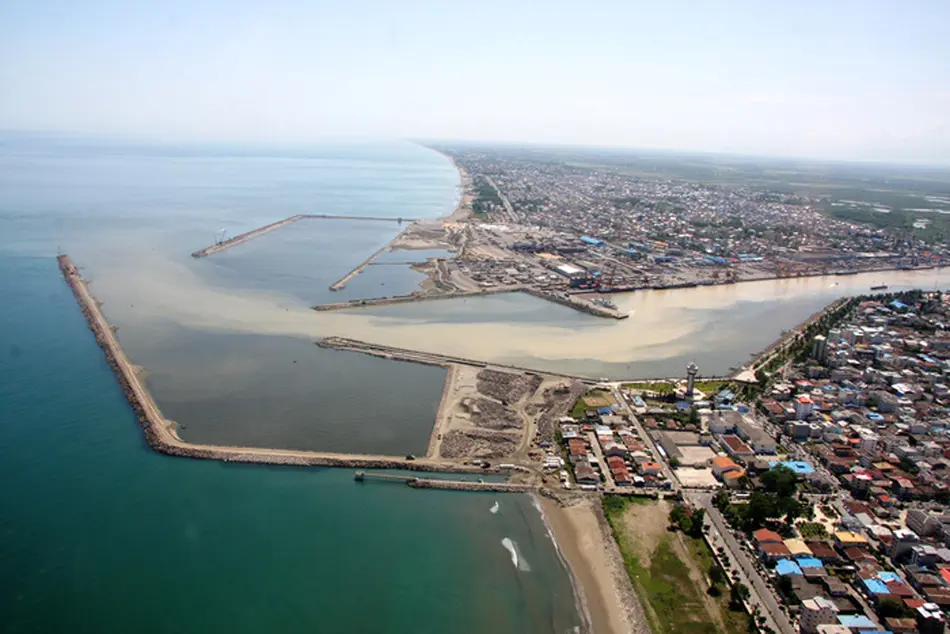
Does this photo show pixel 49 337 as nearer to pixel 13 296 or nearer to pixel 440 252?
pixel 13 296

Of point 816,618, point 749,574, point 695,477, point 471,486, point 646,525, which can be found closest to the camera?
point 816,618

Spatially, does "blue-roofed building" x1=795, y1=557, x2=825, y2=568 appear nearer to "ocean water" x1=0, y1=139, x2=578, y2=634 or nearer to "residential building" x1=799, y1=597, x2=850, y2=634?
"residential building" x1=799, y1=597, x2=850, y2=634

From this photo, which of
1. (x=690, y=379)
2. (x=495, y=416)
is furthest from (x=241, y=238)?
(x=690, y=379)

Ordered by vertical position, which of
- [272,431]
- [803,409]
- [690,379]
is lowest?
[272,431]

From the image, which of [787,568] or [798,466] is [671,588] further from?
[798,466]

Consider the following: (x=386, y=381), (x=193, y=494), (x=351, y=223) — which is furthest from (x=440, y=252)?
(x=193, y=494)

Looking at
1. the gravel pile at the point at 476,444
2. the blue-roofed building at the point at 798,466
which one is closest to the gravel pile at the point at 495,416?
the gravel pile at the point at 476,444
